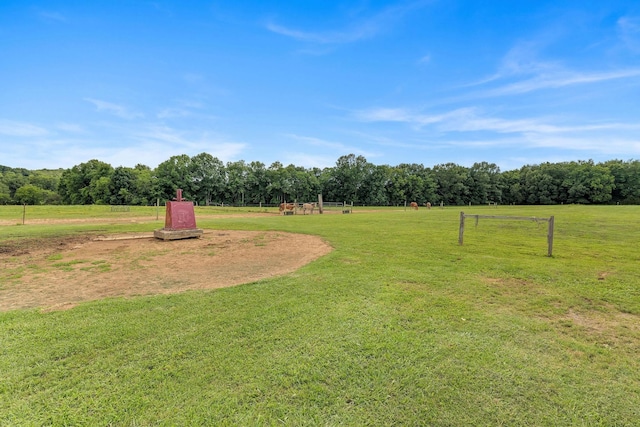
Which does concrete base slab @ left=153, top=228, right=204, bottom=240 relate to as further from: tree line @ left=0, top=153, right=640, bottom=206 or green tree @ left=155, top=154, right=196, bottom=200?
green tree @ left=155, top=154, right=196, bottom=200

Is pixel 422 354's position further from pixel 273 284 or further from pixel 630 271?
pixel 630 271

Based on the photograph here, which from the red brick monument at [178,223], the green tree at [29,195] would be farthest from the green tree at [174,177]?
the red brick monument at [178,223]

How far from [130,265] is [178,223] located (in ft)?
13.2

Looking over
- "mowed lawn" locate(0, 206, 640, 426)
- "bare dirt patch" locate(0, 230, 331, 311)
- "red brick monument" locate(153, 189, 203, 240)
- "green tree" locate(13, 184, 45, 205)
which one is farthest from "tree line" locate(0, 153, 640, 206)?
"mowed lawn" locate(0, 206, 640, 426)

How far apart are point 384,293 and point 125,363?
3.47m

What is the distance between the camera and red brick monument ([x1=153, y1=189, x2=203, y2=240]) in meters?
10.2

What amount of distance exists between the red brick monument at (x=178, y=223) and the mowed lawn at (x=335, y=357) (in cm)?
629

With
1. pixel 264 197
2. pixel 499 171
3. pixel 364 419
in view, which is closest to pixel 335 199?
pixel 264 197

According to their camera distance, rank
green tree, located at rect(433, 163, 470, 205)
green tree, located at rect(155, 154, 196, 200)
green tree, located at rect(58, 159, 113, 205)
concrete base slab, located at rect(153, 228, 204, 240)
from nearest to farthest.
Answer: concrete base slab, located at rect(153, 228, 204, 240) → green tree, located at rect(155, 154, 196, 200) → green tree, located at rect(58, 159, 113, 205) → green tree, located at rect(433, 163, 470, 205)

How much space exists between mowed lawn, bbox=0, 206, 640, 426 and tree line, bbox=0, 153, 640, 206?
175 feet

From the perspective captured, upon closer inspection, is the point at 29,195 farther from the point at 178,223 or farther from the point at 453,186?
the point at 453,186

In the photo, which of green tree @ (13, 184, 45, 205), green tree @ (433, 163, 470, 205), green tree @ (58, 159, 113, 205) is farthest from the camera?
green tree @ (433, 163, 470, 205)

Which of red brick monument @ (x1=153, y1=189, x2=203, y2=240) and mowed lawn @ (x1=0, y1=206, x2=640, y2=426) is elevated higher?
red brick monument @ (x1=153, y1=189, x2=203, y2=240)

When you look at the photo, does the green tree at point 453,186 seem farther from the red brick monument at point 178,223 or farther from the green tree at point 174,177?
the red brick monument at point 178,223
